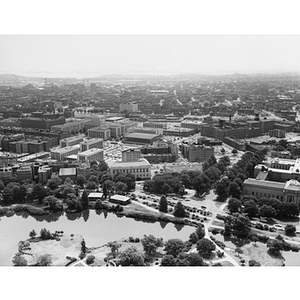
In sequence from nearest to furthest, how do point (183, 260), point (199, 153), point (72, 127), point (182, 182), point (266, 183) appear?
point (183, 260)
point (266, 183)
point (182, 182)
point (199, 153)
point (72, 127)

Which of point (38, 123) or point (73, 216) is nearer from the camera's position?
point (73, 216)

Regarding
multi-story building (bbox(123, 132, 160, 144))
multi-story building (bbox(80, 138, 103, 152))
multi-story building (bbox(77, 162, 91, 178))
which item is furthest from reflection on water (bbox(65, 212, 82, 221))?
multi-story building (bbox(123, 132, 160, 144))

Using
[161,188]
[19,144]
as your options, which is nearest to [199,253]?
[161,188]

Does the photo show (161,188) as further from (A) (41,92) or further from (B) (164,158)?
(A) (41,92)

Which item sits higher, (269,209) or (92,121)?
(92,121)

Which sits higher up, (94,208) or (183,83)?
(183,83)

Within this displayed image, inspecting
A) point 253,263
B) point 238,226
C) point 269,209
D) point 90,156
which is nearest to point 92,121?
point 90,156

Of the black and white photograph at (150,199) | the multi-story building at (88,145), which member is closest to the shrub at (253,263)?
the black and white photograph at (150,199)

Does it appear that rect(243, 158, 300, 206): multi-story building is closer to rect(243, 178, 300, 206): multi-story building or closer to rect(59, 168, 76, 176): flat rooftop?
rect(243, 178, 300, 206): multi-story building

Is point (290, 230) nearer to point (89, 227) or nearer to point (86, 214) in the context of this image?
point (89, 227)
